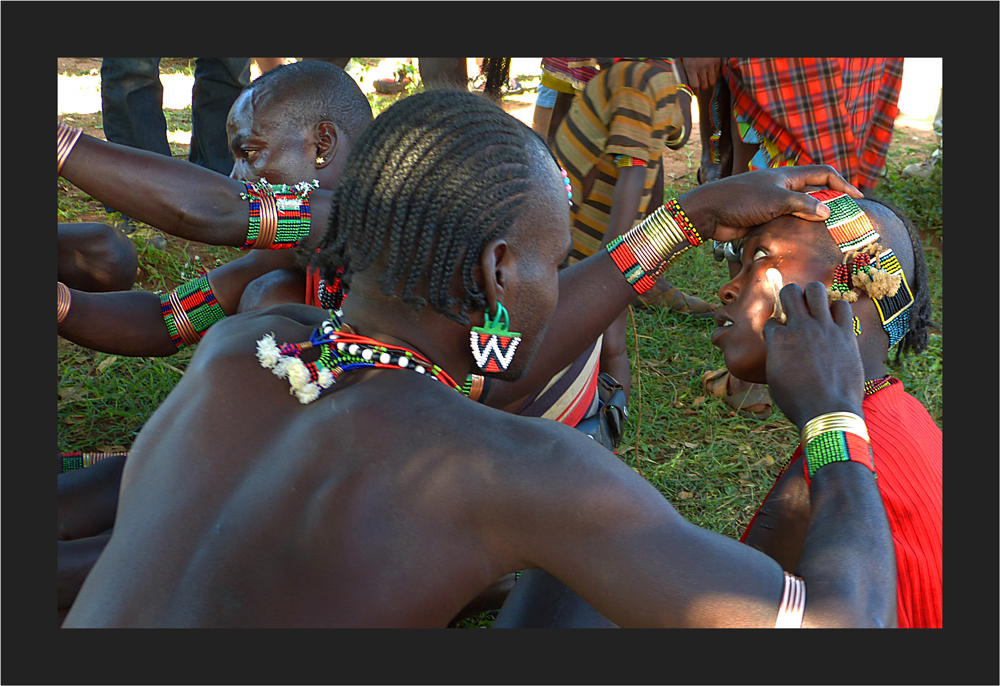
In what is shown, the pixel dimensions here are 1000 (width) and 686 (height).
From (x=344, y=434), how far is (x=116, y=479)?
1.71m

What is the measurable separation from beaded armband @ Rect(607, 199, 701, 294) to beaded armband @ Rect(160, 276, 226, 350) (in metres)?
1.49

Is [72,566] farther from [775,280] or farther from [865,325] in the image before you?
[865,325]

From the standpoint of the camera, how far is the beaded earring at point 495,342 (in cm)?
177

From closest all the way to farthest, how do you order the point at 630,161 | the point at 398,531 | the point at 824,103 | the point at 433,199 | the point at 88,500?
the point at 398,531 → the point at 433,199 → the point at 88,500 → the point at 824,103 → the point at 630,161

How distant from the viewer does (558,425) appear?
1537 millimetres

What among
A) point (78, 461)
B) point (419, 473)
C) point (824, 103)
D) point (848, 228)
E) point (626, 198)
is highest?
point (824, 103)

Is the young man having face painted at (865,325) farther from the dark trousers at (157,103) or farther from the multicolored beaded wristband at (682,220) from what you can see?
the dark trousers at (157,103)

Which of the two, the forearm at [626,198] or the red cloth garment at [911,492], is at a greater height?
the forearm at [626,198]

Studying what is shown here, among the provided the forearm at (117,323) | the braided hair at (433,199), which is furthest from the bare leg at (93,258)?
the braided hair at (433,199)

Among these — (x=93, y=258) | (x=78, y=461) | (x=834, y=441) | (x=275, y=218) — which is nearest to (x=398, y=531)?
(x=834, y=441)

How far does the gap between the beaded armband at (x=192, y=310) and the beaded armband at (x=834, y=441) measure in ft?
7.07

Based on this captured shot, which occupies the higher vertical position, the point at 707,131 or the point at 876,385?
the point at 707,131

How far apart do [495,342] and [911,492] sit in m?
1.10

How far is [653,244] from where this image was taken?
2551 millimetres
